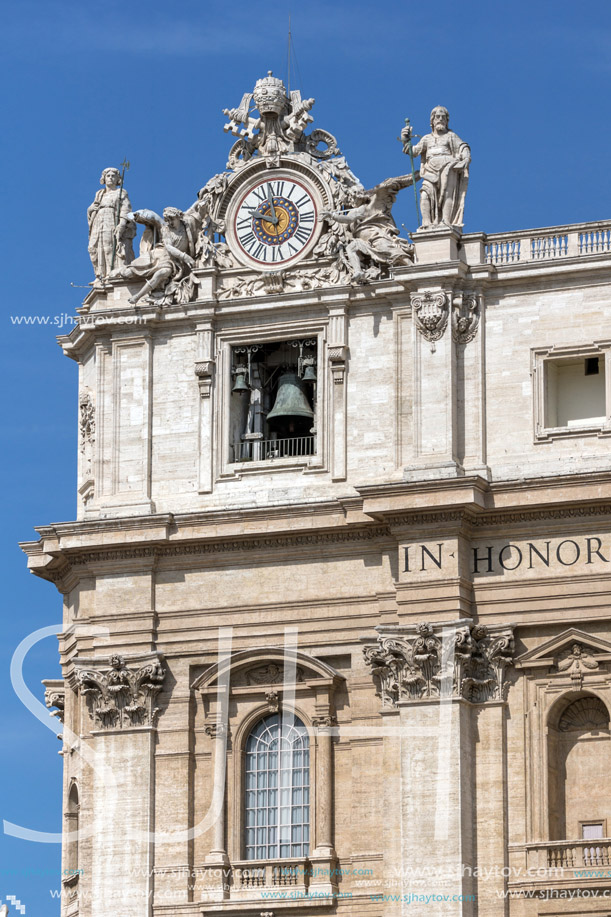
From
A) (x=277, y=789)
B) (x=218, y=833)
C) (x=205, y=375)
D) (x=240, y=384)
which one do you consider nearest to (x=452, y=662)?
(x=277, y=789)

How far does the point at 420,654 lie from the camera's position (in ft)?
144

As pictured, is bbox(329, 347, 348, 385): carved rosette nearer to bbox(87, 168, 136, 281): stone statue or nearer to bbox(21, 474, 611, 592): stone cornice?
bbox(21, 474, 611, 592): stone cornice

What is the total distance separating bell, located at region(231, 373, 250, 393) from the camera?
47.0 metres

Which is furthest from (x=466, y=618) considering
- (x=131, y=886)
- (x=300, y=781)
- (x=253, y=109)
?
(x=253, y=109)

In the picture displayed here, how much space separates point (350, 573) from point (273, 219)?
20.8ft

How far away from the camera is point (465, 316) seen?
150 ft

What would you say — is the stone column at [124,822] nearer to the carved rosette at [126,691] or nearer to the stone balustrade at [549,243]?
the carved rosette at [126,691]

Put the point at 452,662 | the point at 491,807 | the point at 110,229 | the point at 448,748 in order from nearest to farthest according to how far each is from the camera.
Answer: the point at 448,748 < the point at 491,807 < the point at 452,662 < the point at 110,229

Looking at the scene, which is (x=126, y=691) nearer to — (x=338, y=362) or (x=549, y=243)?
(x=338, y=362)

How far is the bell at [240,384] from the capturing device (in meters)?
47.0

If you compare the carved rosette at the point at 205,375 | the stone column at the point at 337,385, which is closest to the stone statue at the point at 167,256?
the carved rosette at the point at 205,375

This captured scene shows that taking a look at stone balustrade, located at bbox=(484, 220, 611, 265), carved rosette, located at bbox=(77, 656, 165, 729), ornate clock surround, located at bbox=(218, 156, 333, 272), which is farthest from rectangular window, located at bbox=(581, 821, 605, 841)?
ornate clock surround, located at bbox=(218, 156, 333, 272)

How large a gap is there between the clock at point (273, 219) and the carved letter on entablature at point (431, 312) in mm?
2543

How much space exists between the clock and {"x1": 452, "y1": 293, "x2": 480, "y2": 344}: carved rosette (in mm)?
2992
